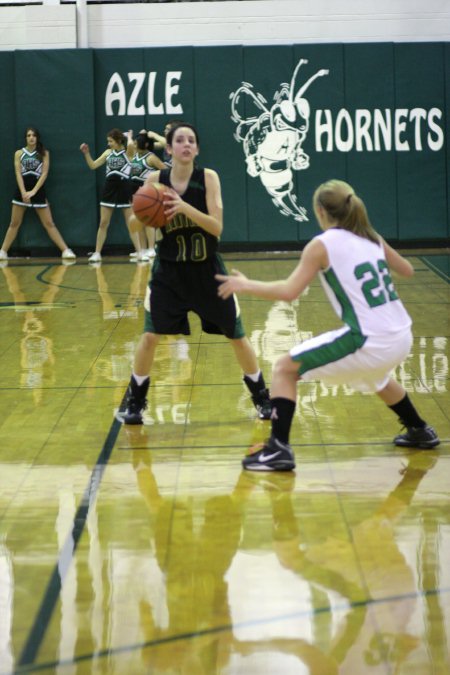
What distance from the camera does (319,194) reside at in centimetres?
490

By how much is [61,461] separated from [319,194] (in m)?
1.79

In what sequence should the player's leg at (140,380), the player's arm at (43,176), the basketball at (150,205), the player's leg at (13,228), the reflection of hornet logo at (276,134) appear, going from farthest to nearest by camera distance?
the reflection of hornet logo at (276,134), the player's leg at (13,228), the player's arm at (43,176), the player's leg at (140,380), the basketball at (150,205)

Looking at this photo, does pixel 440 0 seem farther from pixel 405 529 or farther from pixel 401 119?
pixel 405 529

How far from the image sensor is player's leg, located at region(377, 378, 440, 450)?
17.4ft

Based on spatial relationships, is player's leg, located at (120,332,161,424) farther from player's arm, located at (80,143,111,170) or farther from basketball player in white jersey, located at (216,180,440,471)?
player's arm, located at (80,143,111,170)

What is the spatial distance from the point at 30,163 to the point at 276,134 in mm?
3606

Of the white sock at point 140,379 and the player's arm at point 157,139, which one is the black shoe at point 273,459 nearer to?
the white sock at point 140,379

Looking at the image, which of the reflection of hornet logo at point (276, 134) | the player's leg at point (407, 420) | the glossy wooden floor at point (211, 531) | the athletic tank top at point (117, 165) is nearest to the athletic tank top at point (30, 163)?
the athletic tank top at point (117, 165)

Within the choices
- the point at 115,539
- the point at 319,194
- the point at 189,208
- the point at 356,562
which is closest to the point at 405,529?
the point at 356,562

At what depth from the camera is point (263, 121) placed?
53.2ft

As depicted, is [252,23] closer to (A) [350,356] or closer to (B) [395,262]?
(B) [395,262]

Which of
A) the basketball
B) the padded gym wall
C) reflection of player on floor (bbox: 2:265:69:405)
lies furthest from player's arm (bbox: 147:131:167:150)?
the basketball

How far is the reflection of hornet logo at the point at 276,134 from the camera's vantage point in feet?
53.0

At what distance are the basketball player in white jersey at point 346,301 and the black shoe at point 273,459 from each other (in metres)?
0.13
